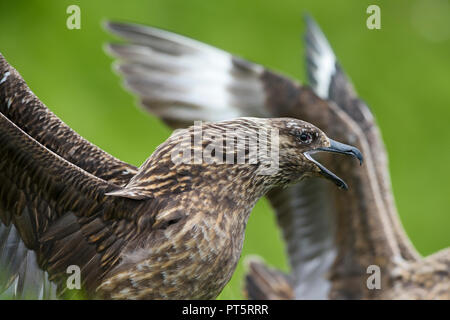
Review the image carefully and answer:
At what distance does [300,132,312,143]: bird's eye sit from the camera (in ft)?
7.56

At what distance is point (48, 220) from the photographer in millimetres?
2121

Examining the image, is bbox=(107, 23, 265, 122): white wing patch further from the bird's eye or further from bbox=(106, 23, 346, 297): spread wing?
the bird's eye

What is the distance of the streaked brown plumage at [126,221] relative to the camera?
6.84ft

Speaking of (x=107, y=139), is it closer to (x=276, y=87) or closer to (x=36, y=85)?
(x=36, y=85)

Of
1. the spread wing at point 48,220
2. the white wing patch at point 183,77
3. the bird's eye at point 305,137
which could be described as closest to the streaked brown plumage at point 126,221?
the spread wing at point 48,220

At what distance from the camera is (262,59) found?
825cm

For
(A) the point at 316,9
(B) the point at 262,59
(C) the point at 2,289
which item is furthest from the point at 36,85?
(C) the point at 2,289

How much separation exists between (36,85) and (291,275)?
12.3 feet

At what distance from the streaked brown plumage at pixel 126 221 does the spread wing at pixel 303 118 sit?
5.18ft

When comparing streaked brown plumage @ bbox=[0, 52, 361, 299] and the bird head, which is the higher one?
the bird head

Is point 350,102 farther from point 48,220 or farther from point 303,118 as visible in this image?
point 48,220

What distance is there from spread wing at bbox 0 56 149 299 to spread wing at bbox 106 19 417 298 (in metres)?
1.59

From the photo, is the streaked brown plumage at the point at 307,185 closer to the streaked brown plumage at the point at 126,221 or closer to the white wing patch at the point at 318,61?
the white wing patch at the point at 318,61

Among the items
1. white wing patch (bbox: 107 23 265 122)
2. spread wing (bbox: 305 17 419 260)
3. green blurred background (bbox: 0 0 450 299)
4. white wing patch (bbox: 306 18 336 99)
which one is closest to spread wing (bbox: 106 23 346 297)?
white wing patch (bbox: 107 23 265 122)
